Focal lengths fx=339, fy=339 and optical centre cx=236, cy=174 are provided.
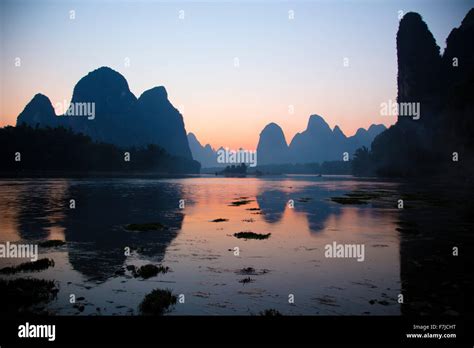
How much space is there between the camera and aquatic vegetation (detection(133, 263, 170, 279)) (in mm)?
15344

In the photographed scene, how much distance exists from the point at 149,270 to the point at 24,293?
504 centimetres

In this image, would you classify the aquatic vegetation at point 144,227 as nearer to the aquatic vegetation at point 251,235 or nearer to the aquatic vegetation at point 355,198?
the aquatic vegetation at point 251,235

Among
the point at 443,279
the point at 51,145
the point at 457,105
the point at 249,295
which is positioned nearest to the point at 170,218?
the point at 249,295

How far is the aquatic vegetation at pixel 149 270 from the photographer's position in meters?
15.3

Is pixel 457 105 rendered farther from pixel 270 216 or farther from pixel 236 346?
pixel 236 346

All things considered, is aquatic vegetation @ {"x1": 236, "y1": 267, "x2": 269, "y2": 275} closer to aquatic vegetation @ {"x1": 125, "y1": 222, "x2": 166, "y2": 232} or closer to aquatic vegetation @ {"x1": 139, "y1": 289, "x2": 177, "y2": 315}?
aquatic vegetation @ {"x1": 139, "y1": 289, "x2": 177, "y2": 315}

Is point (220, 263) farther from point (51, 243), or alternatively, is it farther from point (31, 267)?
point (51, 243)

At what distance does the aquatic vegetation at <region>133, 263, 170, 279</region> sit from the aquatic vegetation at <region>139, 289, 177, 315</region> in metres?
2.72

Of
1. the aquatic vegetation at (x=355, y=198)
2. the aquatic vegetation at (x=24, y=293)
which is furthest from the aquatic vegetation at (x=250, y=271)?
the aquatic vegetation at (x=355, y=198)

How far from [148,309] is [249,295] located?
12.5 feet

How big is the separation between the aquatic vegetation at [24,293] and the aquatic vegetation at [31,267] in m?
1.74

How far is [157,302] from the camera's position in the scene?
11.7 metres

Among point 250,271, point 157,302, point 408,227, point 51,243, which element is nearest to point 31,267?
point 51,243

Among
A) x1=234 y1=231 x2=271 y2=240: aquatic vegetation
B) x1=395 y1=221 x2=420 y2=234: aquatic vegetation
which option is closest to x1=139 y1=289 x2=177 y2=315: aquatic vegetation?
x1=234 y1=231 x2=271 y2=240: aquatic vegetation
